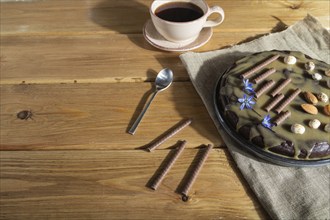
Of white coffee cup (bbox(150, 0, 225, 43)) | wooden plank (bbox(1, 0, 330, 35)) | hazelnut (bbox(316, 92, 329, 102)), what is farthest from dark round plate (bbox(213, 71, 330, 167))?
wooden plank (bbox(1, 0, 330, 35))

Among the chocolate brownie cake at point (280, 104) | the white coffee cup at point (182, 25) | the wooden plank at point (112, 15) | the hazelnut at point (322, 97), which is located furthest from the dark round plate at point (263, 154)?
the wooden plank at point (112, 15)

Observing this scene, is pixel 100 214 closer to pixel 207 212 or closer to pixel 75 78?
pixel 207 212

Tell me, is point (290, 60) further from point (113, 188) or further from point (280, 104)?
point (113, 188)

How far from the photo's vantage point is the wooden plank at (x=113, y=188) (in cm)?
48

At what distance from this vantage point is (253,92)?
0.57m

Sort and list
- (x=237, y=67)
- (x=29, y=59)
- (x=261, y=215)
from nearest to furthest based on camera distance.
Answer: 1. (x=261, y=215)
2. (x=237, y=67)
3. (x=29, y=59)

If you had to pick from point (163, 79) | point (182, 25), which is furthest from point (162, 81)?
point (182, 25)

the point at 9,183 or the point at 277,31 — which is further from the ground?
the point at 277,31

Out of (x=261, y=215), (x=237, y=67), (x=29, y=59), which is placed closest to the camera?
(x=261, y=215)

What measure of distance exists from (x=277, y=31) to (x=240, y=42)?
0.11m

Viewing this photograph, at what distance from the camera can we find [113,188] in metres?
0.50

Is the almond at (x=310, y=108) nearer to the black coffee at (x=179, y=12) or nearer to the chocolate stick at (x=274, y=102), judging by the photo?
the chocolate stick at (x=274, y=102)

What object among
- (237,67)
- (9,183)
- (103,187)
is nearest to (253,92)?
(237,67)

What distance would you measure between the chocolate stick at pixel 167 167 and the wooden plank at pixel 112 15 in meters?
0.37
